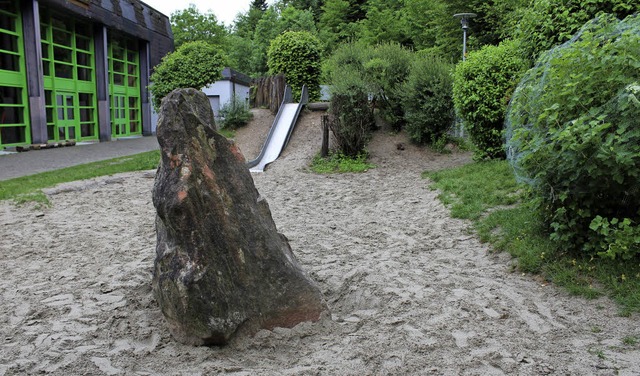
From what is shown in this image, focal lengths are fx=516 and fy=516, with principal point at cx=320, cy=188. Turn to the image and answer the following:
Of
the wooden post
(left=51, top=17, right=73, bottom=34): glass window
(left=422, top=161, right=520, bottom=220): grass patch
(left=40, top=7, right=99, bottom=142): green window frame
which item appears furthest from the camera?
(left=51, top=17, right=73, bottom=34): glass window

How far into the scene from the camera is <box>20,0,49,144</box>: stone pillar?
17188 mm

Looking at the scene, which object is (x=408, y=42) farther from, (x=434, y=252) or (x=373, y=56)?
(x=434, y=252)

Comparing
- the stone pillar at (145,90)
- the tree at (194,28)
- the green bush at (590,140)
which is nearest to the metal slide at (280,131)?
the green bush at (590,140)

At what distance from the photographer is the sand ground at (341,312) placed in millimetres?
3326

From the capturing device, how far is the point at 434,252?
5.94 meters

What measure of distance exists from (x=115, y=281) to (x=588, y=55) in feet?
15.4

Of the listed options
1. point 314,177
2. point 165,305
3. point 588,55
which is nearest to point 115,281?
point 165,305

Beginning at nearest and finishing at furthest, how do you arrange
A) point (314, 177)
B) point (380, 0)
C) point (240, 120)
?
point (314, 177), point (240, 120), point (380, 0)

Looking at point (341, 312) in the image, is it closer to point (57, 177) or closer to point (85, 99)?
point (57, 177)

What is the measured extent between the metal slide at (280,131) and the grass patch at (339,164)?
4.62ft

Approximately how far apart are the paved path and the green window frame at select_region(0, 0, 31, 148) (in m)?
1.33

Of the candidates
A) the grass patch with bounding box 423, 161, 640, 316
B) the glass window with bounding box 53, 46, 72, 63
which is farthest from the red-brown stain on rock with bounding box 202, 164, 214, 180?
the glass window with bounding box 53, 46, 72, 63

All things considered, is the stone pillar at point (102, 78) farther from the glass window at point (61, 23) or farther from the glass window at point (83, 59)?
the glass window at point (61, 23)

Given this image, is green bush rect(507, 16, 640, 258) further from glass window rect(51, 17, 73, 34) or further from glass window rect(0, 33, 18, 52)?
glass window rect(51, 17, 73, 34)
